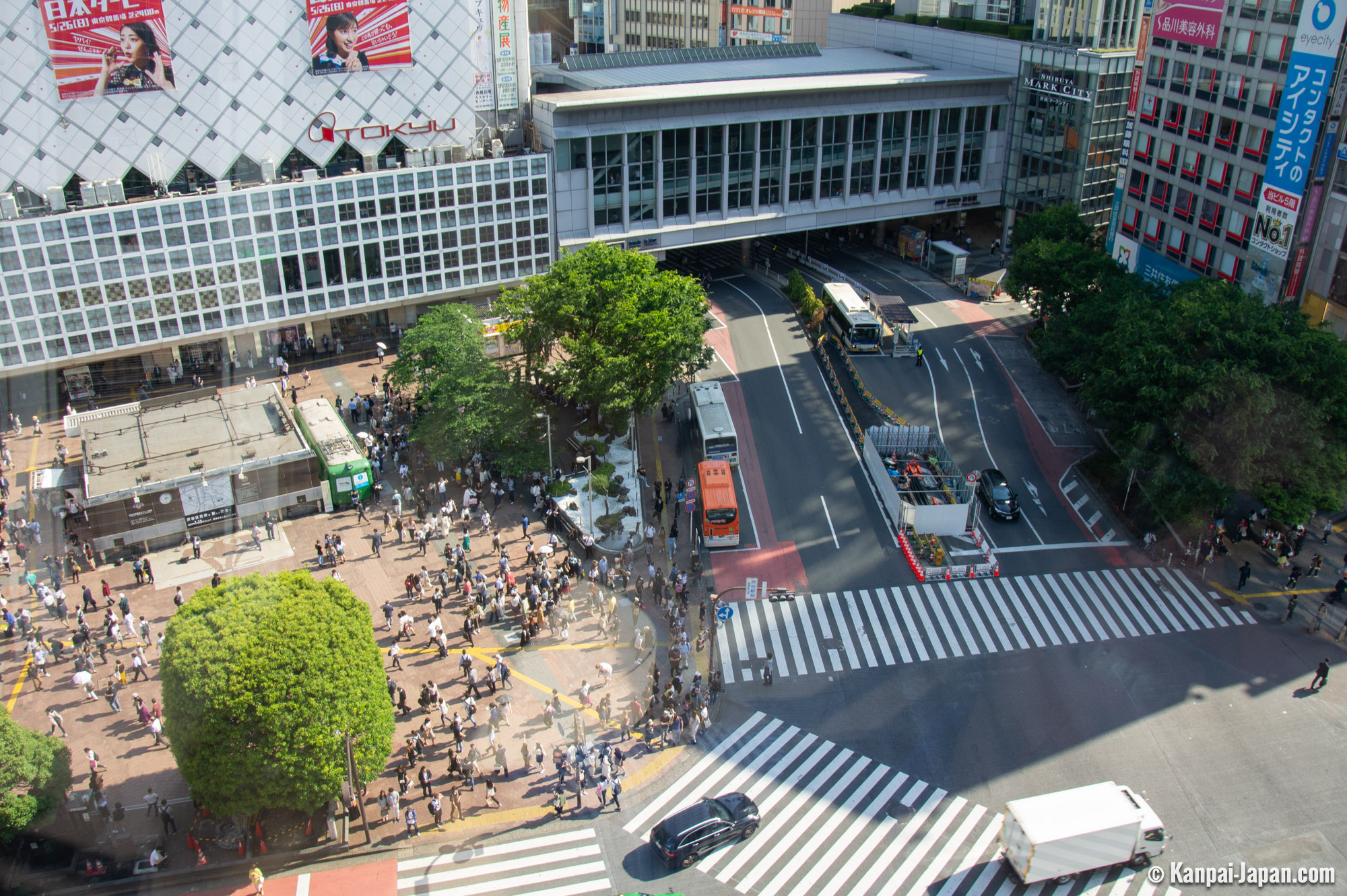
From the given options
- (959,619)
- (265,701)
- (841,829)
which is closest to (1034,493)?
(959,619)

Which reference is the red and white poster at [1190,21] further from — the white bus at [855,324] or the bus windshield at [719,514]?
the bus windshield at [719,514]

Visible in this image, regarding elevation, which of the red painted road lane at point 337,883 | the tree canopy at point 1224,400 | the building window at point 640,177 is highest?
the building window at point 640,177

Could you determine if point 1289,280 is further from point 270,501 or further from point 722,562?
point 270,501

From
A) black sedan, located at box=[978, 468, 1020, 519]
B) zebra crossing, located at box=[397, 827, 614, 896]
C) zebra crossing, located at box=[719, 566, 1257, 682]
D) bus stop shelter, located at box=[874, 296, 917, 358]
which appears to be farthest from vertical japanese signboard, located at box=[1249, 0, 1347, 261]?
zebra crossing, located at box=[397, 827, 614, 896]

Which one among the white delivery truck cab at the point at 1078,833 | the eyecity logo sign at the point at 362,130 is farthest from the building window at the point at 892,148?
the white delivery truck cab at the point at 1078,833

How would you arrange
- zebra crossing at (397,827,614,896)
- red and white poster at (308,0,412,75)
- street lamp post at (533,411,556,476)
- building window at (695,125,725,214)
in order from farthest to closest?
building window at (695,125,725,214) < red and white poster at (308,0,412,75) < street lamp post at (533,411,556,476) < zebra crossing at (397,827,614,896)

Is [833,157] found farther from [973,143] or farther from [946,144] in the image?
[973,143]

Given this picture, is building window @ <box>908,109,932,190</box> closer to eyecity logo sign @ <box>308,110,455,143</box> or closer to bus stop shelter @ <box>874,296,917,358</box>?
bus stop shelter @ <box>874,296,917,358</box>
